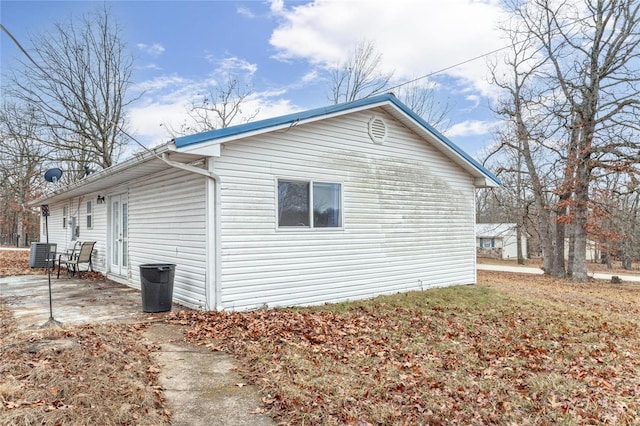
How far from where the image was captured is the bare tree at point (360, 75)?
24.6 meters

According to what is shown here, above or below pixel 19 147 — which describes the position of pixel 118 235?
below

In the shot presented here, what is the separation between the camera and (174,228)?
7801 millimetres

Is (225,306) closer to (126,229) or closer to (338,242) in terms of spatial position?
(338,242)

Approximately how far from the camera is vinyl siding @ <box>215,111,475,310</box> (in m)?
7.02

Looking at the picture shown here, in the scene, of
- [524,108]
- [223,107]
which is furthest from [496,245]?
[223,107]

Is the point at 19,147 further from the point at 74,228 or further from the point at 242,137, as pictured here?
the point at 242,137

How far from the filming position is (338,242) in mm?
8359

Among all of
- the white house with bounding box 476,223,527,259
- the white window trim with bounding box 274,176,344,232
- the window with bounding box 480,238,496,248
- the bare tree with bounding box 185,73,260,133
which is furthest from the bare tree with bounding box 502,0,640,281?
the window with bounding box 480,238,496,248

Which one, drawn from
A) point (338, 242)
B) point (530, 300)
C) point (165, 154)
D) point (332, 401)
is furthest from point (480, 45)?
point (332, 401)

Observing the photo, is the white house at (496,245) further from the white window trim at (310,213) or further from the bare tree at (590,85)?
the white window trim at (310,213)

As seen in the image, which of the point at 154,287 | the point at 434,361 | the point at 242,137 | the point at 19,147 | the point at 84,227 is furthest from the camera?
the point at 19,147

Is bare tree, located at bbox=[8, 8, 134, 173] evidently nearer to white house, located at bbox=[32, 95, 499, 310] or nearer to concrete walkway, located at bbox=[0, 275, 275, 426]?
white house, located at bbox=[32, 95, 499, 310]

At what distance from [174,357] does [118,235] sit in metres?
7.19

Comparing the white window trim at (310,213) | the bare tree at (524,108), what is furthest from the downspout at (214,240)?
the bare tree at (524,108)
